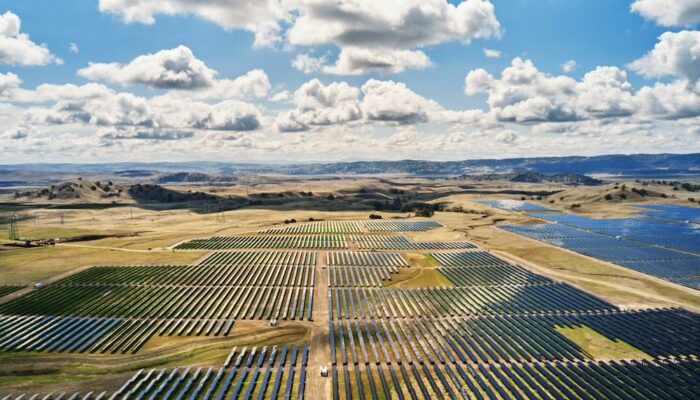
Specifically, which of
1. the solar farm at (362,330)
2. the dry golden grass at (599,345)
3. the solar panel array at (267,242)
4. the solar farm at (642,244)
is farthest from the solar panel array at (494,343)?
the solar panel array at (267,242)

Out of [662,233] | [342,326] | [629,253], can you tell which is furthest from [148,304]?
→ [662,233]

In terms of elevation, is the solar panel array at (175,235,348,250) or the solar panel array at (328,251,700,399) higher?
the solar panel array at (175,235,348,250)

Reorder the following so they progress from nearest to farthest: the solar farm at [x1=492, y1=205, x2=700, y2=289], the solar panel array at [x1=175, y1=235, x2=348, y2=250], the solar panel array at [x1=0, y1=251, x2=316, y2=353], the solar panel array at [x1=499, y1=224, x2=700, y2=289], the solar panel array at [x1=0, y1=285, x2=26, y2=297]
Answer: the solar panel array at [x1=0, y1=251, x2=316, y2=353] < the solar panel array at [x1=0, y1=285, x2=26, y2=297] < the solar panel array at [x1=499, y1=224, x2=700, y2=289] < the solar farm at [x1=492, y1=205, x2=700, y2=289] < the solar panel array at [x1=175, y1=235, x2=348, y2=250]

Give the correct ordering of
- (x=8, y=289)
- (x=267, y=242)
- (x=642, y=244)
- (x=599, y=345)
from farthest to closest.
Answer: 1. (x=267, y=242)
2. (x=642, y=244)
3. (x=8, y=289)
4. (x=599, y=345)

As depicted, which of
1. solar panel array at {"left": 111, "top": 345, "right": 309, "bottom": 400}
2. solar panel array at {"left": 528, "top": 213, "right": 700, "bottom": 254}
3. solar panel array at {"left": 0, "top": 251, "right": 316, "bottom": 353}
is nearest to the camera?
solar panel array at {"left": 111, "top": 345, "right": 309, "bottom": 400}

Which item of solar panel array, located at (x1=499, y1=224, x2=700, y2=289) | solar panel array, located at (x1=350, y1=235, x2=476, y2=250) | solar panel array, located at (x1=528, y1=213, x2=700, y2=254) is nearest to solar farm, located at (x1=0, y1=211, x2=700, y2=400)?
solar panel array, located at (x1=499, y1=224, x2=700, y2=289)

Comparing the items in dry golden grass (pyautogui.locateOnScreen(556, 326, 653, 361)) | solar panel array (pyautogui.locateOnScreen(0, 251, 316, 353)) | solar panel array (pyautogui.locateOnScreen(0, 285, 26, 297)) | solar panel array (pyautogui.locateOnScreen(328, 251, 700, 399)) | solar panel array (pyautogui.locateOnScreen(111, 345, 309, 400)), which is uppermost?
solar panel array (pyautogui.locateOnScreen(0, 285, 26, 297))

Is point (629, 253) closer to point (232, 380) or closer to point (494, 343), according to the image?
point (494, 343)

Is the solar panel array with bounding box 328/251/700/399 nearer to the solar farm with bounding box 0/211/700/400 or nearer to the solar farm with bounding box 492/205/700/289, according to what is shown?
the solar farm with bounding box 0/211/700/400
